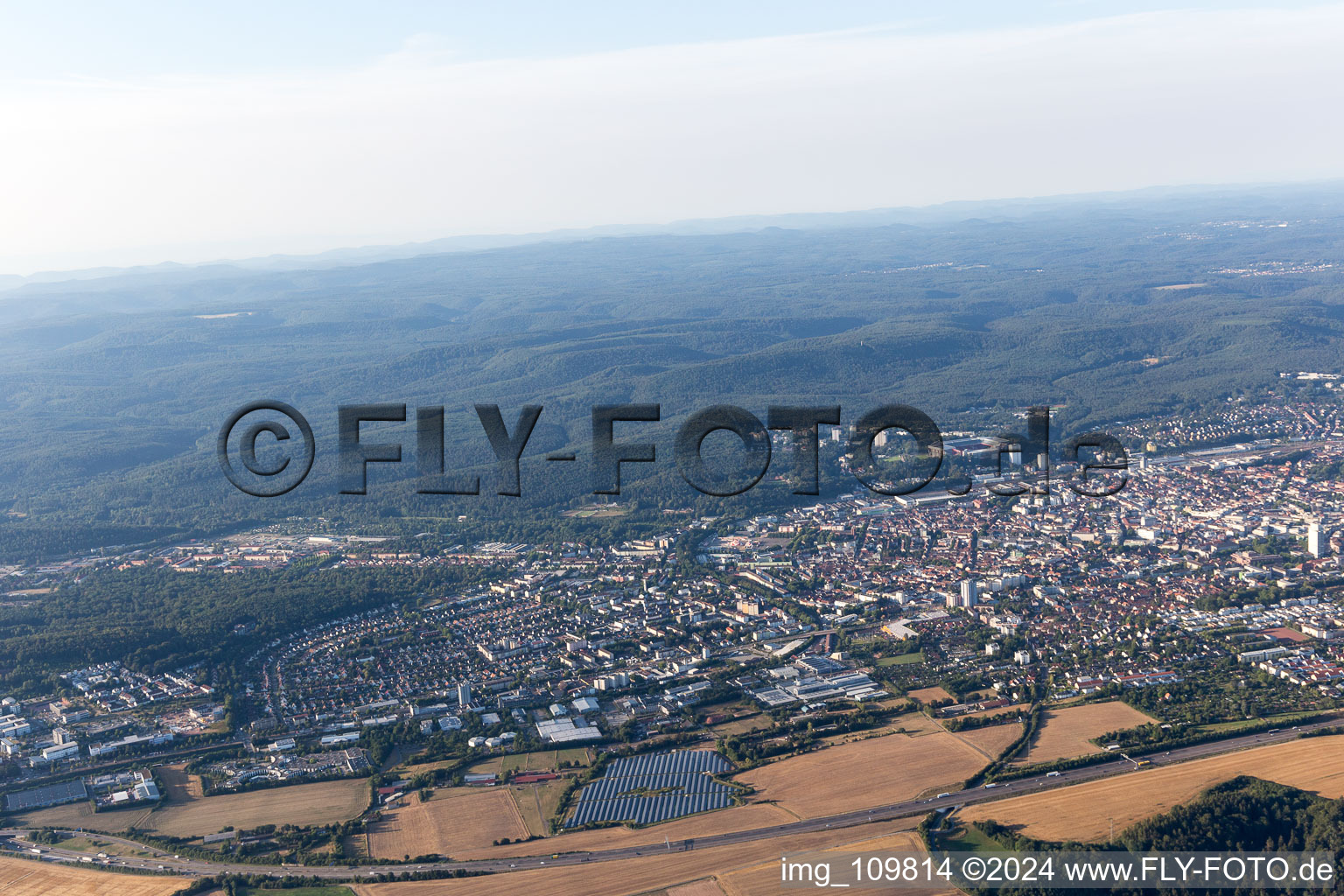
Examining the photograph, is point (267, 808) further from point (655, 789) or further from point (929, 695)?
point (929, 695)

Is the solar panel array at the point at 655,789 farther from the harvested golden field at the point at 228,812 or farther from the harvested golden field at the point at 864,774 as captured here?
the harvested golden field at the point at 228,812

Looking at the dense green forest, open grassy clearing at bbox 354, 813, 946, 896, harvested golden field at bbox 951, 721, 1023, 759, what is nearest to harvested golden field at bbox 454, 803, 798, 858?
open grassy clearing at bbox 354, 813, 946, 896

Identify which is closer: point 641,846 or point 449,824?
point 641,846

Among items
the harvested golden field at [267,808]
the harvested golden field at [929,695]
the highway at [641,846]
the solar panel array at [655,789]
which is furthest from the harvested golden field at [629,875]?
the harvested golden field at [929,695]

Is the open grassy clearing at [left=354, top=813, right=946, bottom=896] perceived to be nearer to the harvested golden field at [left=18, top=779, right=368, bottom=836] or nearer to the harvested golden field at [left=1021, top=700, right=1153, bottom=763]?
the harvested golden field at [left=18, top=779, right=368, bottom=836]

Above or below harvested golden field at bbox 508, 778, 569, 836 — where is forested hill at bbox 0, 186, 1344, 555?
above

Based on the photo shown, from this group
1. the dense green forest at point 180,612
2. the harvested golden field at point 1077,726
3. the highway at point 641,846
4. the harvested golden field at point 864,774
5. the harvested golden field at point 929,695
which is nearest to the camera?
the highway at point 641,846

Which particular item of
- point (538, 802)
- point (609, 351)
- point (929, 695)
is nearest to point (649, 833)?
point (538, 802)
